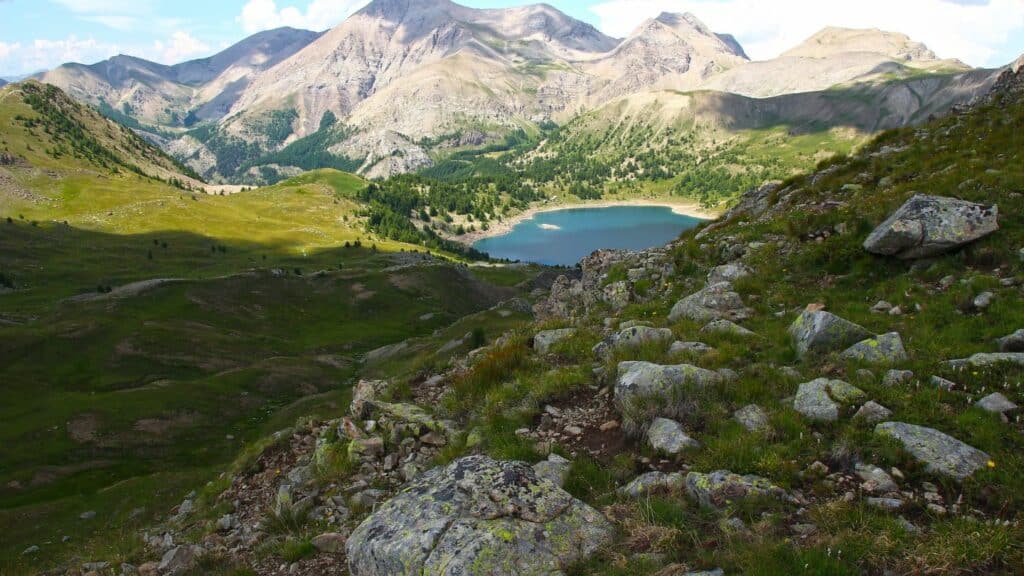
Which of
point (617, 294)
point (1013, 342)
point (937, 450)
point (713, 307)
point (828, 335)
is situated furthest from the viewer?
point (617, 294)

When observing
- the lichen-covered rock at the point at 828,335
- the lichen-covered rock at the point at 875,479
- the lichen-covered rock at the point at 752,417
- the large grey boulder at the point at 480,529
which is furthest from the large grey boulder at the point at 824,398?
Answer: the large grey boulder at the point at 480,529

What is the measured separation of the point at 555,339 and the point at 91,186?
228623mm

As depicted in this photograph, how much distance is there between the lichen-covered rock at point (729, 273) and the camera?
20344 mm

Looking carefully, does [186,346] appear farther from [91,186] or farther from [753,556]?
[91,186]

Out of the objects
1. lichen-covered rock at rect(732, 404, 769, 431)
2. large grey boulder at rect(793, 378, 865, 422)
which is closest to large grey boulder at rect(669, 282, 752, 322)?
large grey boulder at rect(793, 378, 865, 422)

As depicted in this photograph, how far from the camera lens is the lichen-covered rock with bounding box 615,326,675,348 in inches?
602

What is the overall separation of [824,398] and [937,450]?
203cm

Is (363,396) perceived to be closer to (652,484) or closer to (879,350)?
(652,484)

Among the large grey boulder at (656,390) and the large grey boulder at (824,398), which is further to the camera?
the large grey boulder at (656,390)

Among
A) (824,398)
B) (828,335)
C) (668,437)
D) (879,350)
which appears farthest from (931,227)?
(668,437)

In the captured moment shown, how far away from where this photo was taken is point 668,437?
1074cm

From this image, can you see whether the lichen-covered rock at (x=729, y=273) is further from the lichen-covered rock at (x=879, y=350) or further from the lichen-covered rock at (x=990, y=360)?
the lichen-covered rock at (x=990, y=360)

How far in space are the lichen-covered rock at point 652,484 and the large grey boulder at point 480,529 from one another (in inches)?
35.2

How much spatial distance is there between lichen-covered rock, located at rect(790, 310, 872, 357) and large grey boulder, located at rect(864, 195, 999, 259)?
17.2ft
